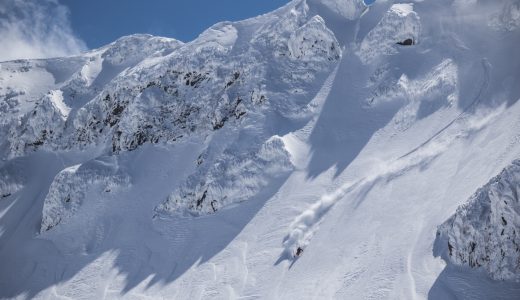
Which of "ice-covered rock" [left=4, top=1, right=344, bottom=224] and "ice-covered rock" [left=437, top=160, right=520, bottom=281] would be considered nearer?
"ice-covered rock" [left=437, top=160, right=520, bottom=281]

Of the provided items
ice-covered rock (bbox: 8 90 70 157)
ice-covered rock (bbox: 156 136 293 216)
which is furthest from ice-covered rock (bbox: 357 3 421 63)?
ice-covered rock (bbox: 8 90 70 157)

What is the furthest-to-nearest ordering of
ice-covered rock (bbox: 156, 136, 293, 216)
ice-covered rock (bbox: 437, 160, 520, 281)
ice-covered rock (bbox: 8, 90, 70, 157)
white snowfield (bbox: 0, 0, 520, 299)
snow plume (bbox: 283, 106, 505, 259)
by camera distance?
ice-covered rock (bbox: 8, 90, 70, 157), ice-covered rock (bbox: 156, 136, 293, 216), snow plume (bbox: 283, 106, 505, 259), white snowfield (bbox: 0, 0, 520, 299), ice-covered rock (bbox: 437, 160, 520, 281)

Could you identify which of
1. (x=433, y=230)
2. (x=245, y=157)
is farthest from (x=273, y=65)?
(x=433, y=230)

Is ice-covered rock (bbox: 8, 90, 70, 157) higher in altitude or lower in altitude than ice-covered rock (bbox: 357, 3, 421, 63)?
higher

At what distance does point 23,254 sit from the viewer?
35.4 meters

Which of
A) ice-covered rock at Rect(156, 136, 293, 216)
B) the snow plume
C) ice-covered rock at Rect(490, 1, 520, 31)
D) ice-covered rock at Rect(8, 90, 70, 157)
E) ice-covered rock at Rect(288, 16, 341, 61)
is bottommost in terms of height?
the snow plume

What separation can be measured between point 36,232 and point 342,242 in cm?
2876

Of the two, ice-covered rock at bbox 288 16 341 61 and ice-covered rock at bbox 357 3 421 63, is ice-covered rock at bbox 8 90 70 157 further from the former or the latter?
ice-covered rock at bbox 357 3 421 63

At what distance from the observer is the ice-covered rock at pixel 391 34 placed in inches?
1473

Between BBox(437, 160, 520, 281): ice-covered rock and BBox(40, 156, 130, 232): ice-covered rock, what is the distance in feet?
95.9

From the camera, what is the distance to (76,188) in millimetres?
38188

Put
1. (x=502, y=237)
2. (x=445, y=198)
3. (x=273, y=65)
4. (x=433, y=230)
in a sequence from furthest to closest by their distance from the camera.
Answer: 1. (x=273, y=65)
2. (x=445, y=198)
3. (x=433, y=230)
4. (x=502, y=237)

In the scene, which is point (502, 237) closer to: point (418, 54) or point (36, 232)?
point (418, 54)

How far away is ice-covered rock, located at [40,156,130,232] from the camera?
3734cm
